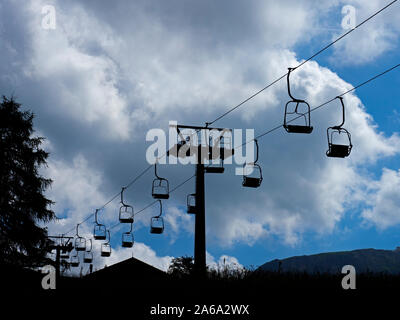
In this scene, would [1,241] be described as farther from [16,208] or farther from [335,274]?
[335,274]

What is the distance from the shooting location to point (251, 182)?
17328mm

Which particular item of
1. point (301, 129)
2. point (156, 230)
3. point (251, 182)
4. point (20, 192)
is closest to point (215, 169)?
point (156, 230)

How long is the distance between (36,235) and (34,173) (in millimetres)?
4127

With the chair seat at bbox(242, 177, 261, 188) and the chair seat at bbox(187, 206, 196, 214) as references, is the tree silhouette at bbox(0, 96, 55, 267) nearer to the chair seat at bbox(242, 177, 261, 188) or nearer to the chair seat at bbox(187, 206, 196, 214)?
the chair seat at bbox(187, 206, 196, 214)

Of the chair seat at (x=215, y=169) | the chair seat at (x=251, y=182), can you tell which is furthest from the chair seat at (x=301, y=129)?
the chair seat at (x=215, y=169)

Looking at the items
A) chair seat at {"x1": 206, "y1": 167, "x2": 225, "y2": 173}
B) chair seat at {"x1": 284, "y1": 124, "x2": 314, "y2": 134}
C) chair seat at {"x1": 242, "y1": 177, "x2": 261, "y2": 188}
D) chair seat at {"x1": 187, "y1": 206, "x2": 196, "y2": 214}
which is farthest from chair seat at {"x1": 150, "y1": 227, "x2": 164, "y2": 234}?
chair seat at {"x1": 284, "y1": 124, "x2": 314, "y2": 134}

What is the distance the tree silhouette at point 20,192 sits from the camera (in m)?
31.1

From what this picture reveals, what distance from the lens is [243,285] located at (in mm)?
11961

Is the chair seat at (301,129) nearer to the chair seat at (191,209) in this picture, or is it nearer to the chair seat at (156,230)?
the chair seat at (191,209)

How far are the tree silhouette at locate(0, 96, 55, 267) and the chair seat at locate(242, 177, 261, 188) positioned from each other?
18776 mm

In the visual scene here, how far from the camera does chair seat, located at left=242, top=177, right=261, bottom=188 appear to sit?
56.6 feet

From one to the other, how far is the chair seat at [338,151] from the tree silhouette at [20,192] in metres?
23.3

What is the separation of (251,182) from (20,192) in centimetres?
1947
